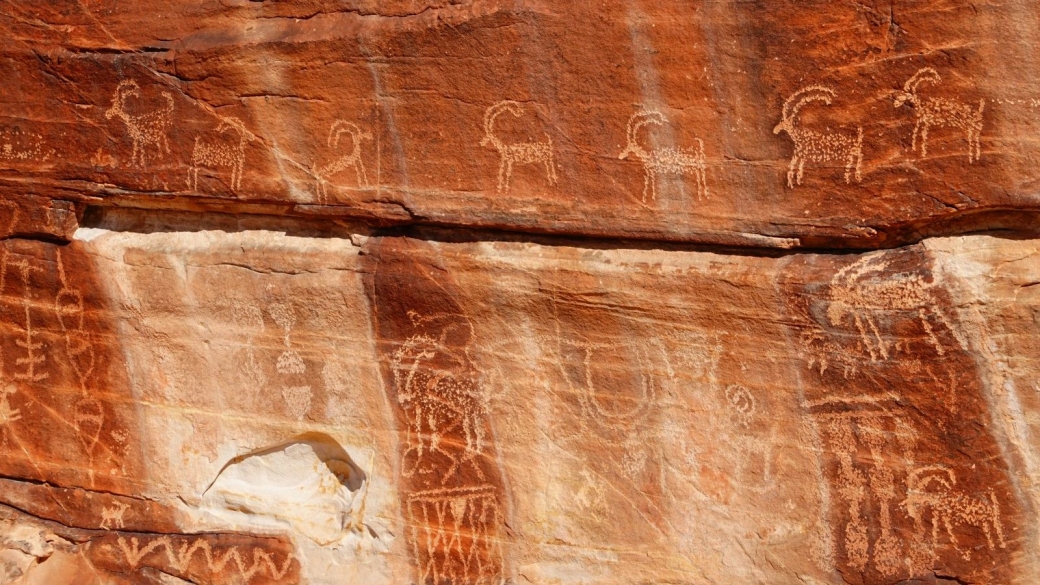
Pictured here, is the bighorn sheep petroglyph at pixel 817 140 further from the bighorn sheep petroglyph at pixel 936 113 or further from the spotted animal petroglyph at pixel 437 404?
the spotted animal petroglyph at pixel 437 404

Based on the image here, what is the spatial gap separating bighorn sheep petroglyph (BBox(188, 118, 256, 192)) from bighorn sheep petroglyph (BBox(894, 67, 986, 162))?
2.37 metres

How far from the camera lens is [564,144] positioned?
350 cm

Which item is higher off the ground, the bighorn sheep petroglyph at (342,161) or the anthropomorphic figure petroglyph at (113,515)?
the bighorn sheep petroglyph at (342,161)

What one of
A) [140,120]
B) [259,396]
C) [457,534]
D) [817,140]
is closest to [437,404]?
[457,534]

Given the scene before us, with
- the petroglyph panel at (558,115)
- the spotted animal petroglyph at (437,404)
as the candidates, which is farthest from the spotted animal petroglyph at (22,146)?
the spotted animal petroglyph at (437,404)

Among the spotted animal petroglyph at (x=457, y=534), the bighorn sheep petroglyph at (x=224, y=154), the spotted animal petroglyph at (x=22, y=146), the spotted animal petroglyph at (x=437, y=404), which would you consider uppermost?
the spotted animal petroglyph at (x=22, y=146)

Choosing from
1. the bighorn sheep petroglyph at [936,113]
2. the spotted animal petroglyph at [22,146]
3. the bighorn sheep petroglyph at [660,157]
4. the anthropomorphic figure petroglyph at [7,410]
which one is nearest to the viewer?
the bighorn sheep petroglyph at [936,113]

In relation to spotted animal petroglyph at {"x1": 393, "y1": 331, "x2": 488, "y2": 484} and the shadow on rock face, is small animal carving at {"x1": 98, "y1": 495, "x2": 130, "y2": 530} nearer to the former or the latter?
the shadow on rock face

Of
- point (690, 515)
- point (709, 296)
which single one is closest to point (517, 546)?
point (690, 515)

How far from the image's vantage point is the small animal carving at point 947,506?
11.2 feet

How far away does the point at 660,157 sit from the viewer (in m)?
3.42

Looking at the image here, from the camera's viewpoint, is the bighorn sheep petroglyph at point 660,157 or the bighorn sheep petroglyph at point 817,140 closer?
the bighorn sheep petroglyph at point 817,140

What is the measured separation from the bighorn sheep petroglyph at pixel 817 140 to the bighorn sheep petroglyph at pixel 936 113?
0.58ft

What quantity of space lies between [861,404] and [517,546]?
145 cm
